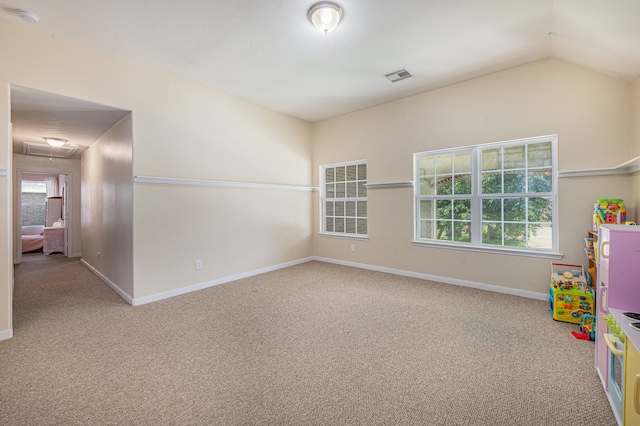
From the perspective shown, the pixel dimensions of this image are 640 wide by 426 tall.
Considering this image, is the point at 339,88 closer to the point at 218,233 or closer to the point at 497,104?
the point at 497,104

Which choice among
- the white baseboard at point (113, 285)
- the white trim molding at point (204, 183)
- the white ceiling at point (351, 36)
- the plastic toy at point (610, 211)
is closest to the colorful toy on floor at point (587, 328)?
the plastic toy at point (610, 211)

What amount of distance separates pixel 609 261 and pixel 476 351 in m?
1.14

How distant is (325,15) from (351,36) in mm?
515

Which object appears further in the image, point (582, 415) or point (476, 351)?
point (476, 351)

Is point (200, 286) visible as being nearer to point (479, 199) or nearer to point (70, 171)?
point (479, 199)

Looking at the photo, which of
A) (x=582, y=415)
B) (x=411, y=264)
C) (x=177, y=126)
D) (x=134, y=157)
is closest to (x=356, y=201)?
(x=411, y=264)

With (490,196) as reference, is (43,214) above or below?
below

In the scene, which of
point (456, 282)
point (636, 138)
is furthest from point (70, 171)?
point (636, 138)

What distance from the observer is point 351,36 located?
2.88 m

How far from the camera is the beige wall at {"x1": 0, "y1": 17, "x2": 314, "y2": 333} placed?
2809 mm

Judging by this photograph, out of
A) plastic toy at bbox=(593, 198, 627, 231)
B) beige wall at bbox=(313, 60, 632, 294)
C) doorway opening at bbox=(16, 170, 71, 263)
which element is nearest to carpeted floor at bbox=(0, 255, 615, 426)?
beige wall at bbox=(313, 60, 632, 294)

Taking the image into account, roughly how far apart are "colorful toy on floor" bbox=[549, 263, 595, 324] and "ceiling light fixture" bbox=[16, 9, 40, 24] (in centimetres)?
562

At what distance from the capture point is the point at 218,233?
4328mm

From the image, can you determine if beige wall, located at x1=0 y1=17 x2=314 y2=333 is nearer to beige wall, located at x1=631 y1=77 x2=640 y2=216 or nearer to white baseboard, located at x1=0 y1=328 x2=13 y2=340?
white baseboard, located at x1=0 y1=328 x2=13 y2=340
